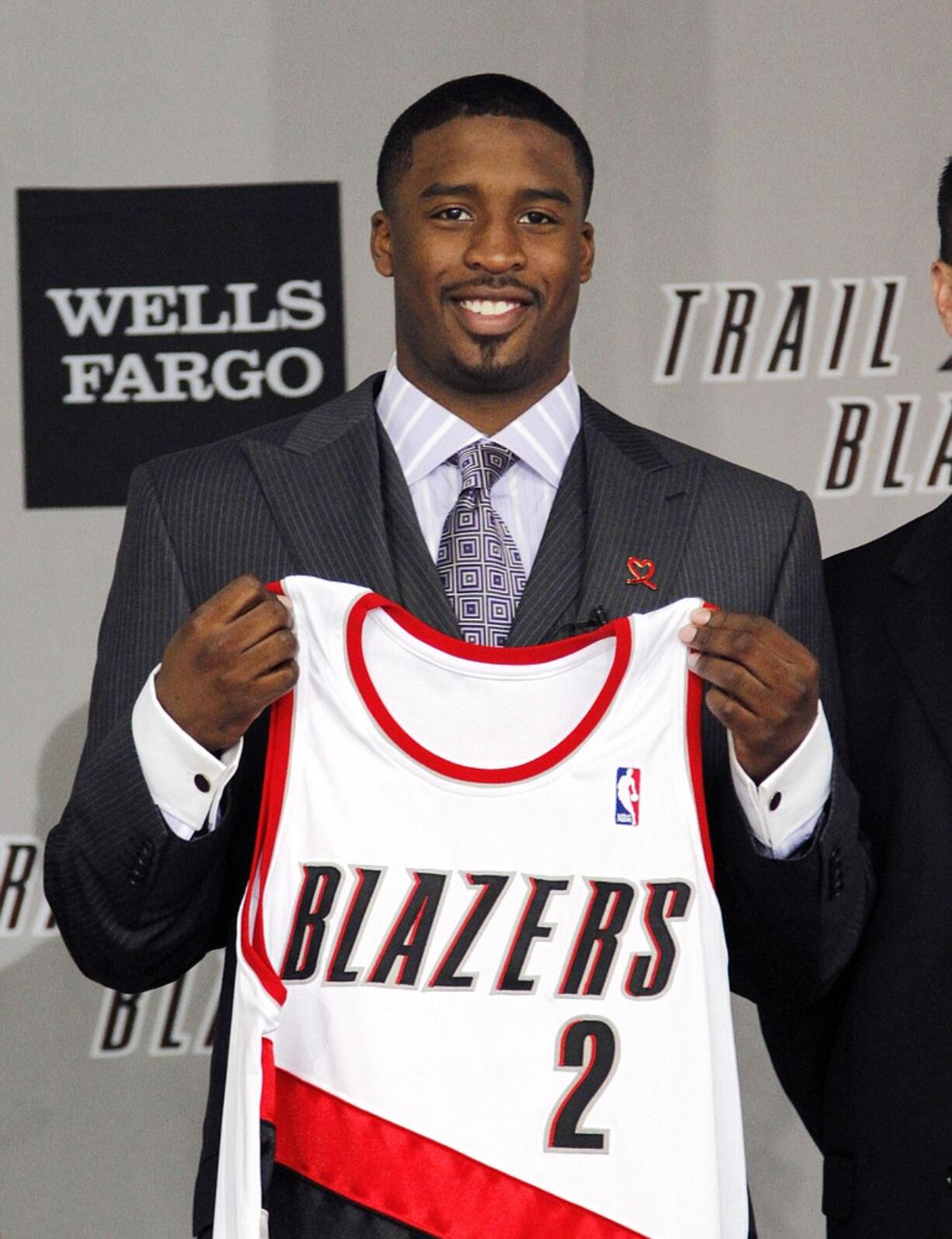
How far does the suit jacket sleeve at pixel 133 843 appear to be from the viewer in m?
1.70

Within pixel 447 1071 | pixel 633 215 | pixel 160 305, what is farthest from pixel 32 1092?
pixel 633 215

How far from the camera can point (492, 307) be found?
192cm

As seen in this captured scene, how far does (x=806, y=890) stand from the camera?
1751 millimetres

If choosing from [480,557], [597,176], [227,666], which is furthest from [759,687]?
[597,176]

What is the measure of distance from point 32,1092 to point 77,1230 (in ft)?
0.74

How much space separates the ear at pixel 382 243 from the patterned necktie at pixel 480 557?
249 millimetres

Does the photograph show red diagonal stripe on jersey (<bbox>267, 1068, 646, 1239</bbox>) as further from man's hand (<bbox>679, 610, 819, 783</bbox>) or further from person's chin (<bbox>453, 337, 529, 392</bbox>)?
person's chin (<bbox>453, 337, 529, 392</bbox>)

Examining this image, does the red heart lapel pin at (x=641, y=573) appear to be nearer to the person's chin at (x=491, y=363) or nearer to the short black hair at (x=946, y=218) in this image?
the person's chin at (x=491, y=363)

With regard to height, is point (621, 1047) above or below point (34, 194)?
below

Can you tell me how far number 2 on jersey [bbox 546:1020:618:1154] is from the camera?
5.35 feet

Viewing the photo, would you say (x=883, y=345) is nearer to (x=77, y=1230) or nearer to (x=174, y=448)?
(x=174, y=448)

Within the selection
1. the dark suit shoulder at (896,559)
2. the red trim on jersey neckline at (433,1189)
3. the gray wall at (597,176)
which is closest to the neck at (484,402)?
the dark suit shoulder at (896,559)

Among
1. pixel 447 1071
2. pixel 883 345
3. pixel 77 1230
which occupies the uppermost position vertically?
pixel 883 345

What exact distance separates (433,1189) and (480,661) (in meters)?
0.47
